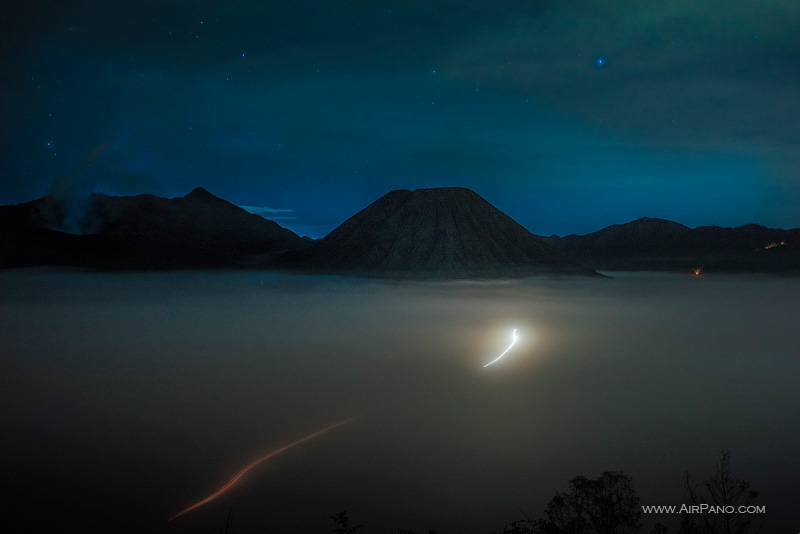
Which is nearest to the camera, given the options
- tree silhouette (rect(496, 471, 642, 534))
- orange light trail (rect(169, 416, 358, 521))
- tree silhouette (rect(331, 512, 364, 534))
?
tree silhouette (rect(331, 512, 364, 534))

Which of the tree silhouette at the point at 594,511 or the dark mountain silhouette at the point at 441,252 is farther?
the dark mountain silhouette at the point at 441,252

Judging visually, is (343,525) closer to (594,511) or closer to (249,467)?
(594,511)

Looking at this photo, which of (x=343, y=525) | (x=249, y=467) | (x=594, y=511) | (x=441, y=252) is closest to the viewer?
(x=343, y=525)

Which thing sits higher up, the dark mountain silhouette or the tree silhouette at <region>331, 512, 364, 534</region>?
the dark mountain silhouette

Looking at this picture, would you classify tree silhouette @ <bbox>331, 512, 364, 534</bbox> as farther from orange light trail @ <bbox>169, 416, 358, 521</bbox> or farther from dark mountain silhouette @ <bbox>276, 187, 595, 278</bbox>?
dark mountain silhouette @ <bbox>276, 187, 595, 278</bbox>

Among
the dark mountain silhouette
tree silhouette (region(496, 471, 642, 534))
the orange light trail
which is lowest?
the orange light trail

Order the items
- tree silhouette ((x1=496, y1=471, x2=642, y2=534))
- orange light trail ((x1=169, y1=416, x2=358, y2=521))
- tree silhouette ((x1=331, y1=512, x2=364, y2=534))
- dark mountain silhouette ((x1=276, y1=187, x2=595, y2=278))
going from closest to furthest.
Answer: tree silhouette ((x1=331, y1=512, x2=364, y2=534))
tree silhouette ((x1=496, y1=471, x2=642, y2=534))
orange light trail ((x1=169, y1=416, x2=358, y2=521))
dark mountain silhouette ((x1=276, y1=187, x2=595, y2=278))

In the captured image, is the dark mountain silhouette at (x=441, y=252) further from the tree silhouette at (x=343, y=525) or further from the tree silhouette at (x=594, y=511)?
the tree silhouette at (x=343, y=525)

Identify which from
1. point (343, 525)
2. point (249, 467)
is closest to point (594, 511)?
point (343, 525)

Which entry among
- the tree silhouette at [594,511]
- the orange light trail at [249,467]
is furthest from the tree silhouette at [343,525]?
the orange light trail at [249,467]

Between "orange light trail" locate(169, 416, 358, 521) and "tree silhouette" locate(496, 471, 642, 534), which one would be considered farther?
"orange light trail" locate(169, 416, 358, 521)

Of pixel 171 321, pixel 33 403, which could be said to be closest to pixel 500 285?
pixel 171 321

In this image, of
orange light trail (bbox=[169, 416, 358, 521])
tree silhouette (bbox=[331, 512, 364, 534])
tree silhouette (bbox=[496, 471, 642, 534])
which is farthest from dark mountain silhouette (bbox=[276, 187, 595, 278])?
tree silhouette (bbox=[331, 512, 364, 534])
